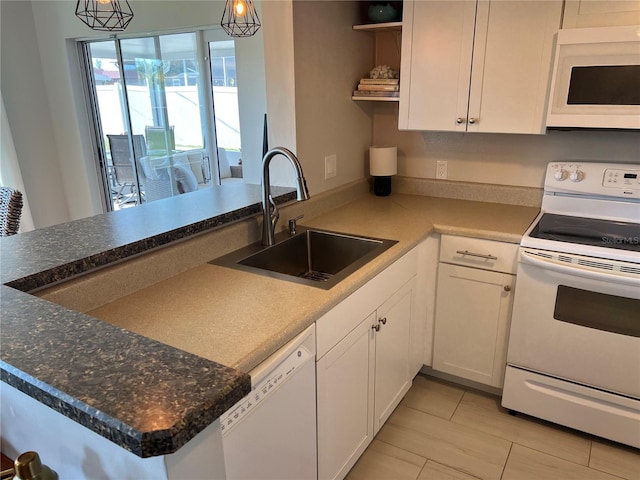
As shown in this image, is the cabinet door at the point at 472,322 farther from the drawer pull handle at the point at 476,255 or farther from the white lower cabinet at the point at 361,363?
the white lower cabinet at the point at 361,363

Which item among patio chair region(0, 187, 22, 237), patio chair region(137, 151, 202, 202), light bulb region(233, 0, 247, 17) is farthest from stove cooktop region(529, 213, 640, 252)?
patio chair region(137, 151, 202, 202)

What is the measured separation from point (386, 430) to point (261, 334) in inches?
48.8

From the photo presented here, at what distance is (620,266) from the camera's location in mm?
1805

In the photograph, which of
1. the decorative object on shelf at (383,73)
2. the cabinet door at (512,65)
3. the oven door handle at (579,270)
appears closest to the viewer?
the oven door handle at (579,270)

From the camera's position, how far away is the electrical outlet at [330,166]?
2482 millimetres

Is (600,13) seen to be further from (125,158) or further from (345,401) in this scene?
(125,158)

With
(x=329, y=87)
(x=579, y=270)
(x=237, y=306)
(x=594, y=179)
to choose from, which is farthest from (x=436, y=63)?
(x=237, y=306)

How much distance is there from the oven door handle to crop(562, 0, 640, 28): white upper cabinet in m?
0.98

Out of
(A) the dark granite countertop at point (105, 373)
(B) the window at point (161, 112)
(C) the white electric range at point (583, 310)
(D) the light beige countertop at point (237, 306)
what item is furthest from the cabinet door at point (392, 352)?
(B) the window at point (161, 112)

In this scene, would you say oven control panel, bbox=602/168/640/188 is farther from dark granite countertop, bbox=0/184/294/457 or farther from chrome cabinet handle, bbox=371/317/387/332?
dark granite countertop, bbox=0/184/294/457

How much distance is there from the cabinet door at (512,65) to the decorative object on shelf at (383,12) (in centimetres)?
A: 47

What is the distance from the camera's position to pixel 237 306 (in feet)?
4.61

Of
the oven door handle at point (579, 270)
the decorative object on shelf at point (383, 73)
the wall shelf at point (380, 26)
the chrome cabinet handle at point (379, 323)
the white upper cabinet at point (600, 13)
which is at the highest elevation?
the wall shelf at point (380, 26)

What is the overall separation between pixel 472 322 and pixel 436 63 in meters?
1.27
